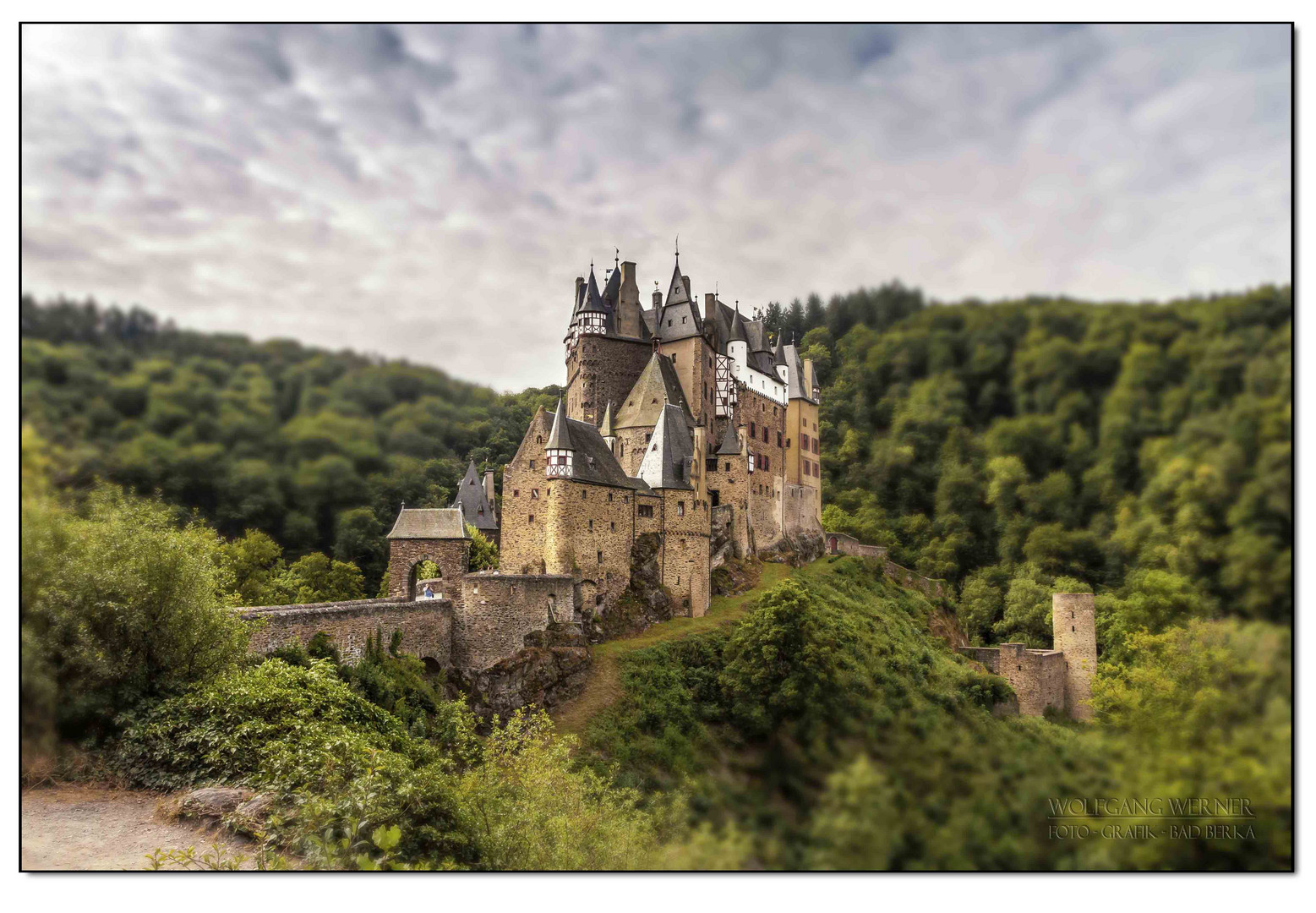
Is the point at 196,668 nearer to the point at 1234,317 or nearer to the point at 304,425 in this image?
the point at 304,425

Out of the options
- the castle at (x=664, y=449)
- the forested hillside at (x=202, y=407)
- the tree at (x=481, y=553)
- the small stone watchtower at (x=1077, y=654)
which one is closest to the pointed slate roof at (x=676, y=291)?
the castle at (x=664, y=449)

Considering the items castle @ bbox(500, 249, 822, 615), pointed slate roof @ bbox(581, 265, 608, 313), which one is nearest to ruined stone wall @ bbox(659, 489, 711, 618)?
A: castle @ bbox(500, 249, 822, 615)

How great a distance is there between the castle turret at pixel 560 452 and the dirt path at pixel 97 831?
14.1 m

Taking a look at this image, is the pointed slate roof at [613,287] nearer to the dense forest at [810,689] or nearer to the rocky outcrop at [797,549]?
the rocky outcrop at [797,549]

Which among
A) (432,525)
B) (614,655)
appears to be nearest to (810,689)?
(614,655)

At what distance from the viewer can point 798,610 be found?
76.1 feet

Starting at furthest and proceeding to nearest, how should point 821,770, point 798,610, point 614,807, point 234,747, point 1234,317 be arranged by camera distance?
point 798,610 < point 614,807 < point 234,747 < point 1234,317 < point 821,770

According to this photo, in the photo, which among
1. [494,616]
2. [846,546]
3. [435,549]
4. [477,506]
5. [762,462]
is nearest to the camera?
[494,616]

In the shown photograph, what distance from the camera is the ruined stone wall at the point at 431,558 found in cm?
2261

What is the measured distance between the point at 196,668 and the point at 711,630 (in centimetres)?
1541

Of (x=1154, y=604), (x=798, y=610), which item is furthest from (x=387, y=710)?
(x=1154, y=604)

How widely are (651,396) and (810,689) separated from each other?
17.4 metres

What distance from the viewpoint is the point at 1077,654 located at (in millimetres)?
29062

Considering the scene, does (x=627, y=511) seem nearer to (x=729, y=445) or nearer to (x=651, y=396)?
(x=651, y=396)
